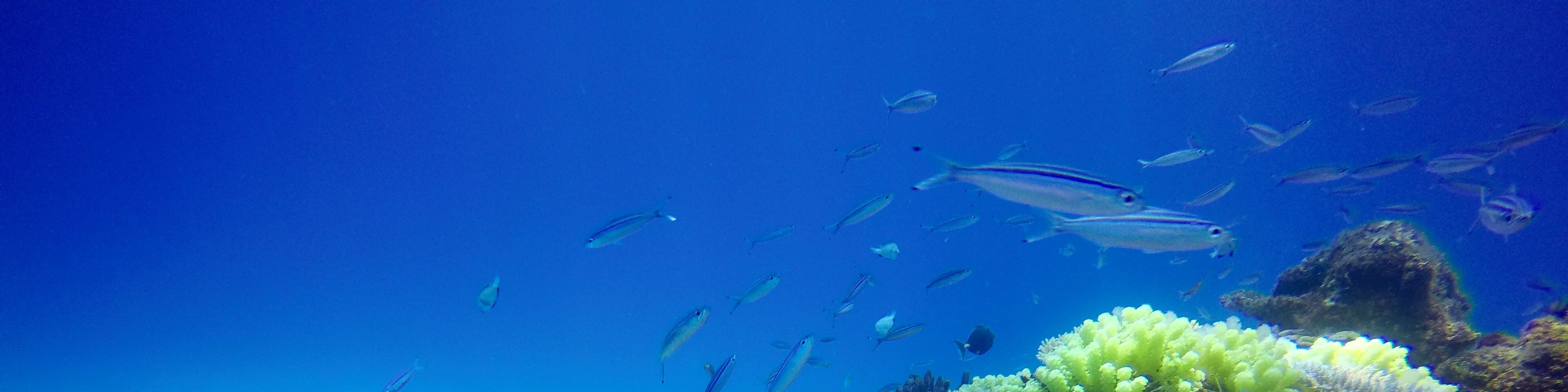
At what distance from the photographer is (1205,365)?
257cm

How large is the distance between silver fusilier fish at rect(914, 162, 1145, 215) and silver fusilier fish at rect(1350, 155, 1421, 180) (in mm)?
8339

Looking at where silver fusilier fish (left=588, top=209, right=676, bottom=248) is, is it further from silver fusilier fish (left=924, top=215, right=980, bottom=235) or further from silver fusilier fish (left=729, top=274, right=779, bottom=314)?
silver fusilier fish (left=924, top=215, right=980, bottom=235)

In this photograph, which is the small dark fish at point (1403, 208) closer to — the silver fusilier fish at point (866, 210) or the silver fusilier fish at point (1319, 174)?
the silver fusilier fish at point (1319, 174)

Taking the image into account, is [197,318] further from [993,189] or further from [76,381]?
[993,189]

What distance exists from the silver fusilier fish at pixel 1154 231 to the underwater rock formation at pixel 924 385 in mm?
4414

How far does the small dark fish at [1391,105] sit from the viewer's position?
8.51m

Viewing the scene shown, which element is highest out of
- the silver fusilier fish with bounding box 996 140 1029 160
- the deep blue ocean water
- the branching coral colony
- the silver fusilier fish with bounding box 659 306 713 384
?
the deep blue ocean water

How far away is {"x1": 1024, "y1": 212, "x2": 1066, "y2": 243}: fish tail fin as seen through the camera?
3.38m

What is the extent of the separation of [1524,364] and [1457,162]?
7634mm

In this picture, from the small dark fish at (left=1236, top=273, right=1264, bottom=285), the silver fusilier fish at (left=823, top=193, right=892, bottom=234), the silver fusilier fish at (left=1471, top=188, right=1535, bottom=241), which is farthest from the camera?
the small dark fish at (left=1236, top=273, right=1264, bottom=285)

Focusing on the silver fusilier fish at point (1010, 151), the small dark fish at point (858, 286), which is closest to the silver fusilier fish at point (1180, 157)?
the silver fusilier fish at point (1010, 151)

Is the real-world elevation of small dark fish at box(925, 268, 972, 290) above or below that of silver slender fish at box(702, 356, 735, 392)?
above

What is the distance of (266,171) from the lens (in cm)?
1730

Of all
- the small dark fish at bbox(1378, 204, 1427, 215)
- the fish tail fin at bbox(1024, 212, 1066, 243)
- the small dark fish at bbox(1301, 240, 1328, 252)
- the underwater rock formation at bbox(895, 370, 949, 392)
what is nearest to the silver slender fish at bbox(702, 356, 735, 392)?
the fish tail fin at bbox(1024, 212, 1066, 243)
